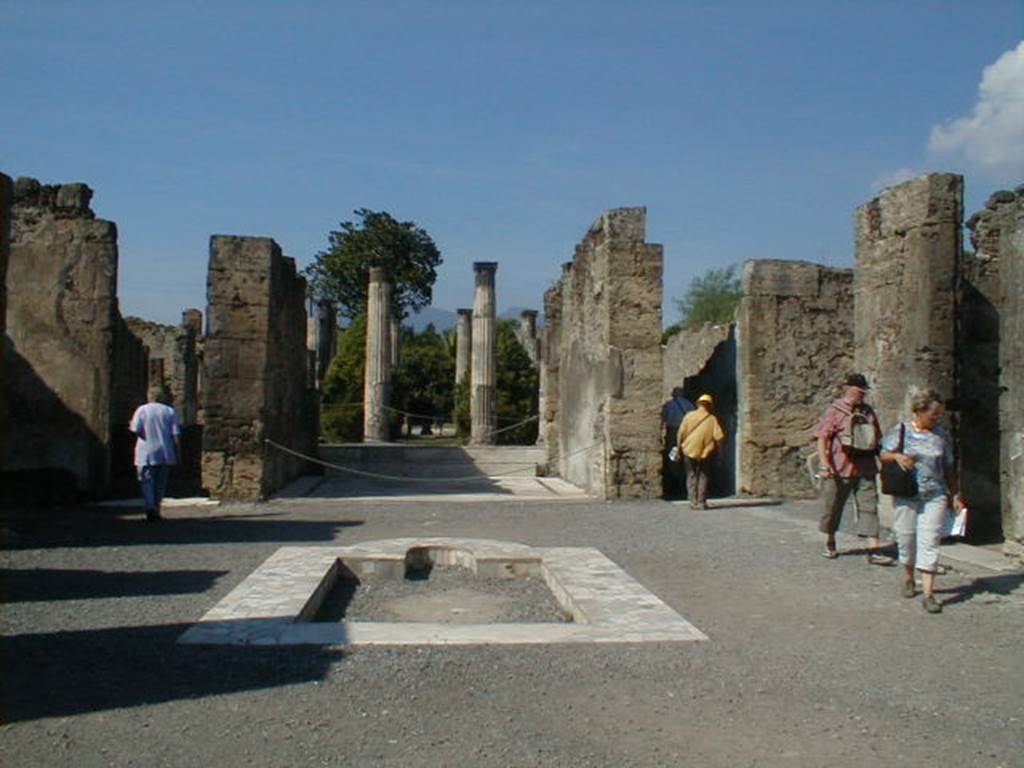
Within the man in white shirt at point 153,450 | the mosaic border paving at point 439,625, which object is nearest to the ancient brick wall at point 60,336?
the man in white shirt at point 153,450

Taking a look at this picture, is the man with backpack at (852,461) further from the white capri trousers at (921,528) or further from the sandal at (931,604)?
the sandal at (931,604)

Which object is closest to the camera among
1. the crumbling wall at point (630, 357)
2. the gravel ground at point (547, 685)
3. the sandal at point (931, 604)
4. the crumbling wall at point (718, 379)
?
the gravel ground at point (547, 685)

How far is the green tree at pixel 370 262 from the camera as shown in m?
52.5

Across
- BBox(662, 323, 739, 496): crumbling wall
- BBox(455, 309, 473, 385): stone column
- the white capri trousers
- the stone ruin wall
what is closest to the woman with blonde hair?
the white capri trousers

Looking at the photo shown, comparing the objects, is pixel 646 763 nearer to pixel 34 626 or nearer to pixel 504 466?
pixel 34 626

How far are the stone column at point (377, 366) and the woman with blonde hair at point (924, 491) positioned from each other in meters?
22.1

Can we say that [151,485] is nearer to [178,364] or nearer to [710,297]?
[178,364]

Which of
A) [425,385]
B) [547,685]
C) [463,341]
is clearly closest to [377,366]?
[463,341]

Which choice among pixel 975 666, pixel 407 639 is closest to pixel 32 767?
pixel 407 639

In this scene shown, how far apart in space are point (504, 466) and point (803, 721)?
1507cm

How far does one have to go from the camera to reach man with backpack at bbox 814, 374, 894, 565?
7816 mm

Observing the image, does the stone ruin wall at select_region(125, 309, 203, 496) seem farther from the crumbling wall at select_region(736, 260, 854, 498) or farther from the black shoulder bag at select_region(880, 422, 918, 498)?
the black shoulder bag at select_region(880, 422, 918, 498)

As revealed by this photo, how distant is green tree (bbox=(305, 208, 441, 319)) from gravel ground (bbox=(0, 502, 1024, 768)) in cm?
4552

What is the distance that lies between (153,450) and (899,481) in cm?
699
